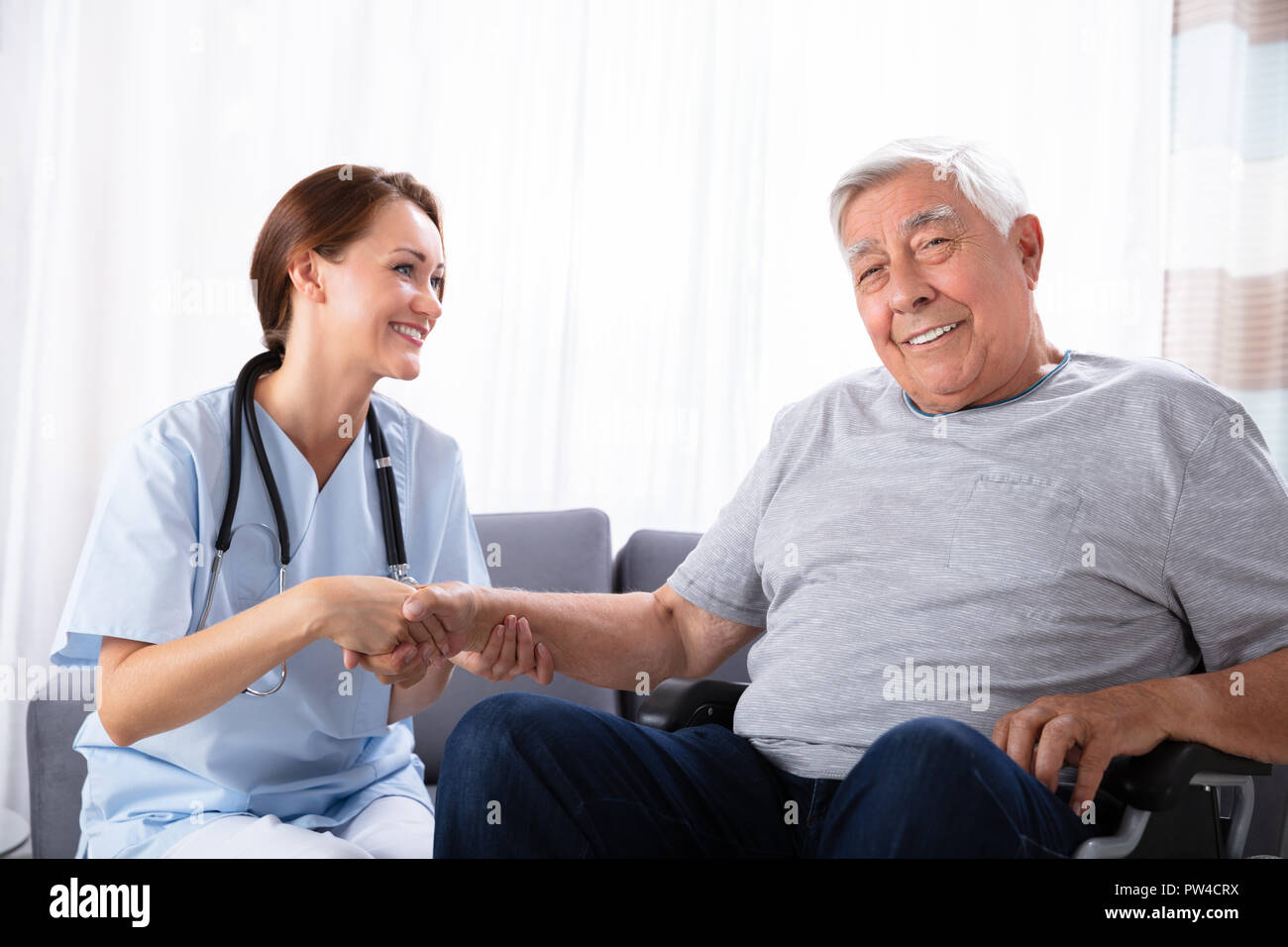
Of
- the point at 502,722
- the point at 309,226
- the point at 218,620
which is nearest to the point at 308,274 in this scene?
the point at 309,226

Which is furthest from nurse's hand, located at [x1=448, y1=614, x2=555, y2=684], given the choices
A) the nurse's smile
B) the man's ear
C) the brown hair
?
the man's ear

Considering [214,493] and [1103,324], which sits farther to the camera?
[1103,324]

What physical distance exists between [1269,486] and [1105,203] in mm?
1719

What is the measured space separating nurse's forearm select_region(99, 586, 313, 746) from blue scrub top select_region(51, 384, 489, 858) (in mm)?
64

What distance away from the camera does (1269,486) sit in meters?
1.19

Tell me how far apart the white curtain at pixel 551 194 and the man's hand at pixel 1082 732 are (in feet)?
5.35

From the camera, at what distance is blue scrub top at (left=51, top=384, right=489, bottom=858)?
1246mm

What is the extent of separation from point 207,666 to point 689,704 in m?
0.61

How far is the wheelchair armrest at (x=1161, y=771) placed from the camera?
97 cm

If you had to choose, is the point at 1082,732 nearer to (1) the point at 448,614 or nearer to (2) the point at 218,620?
(1) the point at 448,614

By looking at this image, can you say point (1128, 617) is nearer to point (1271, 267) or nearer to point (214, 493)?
point (214, 493)

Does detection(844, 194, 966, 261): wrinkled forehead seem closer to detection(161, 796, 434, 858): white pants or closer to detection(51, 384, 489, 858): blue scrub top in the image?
detection(51, 384, 489, 858): blue scrub top
